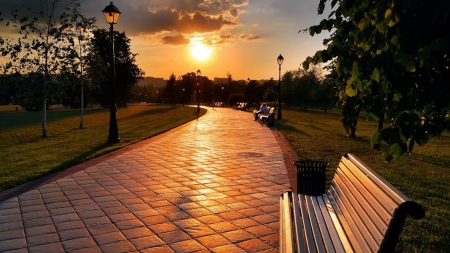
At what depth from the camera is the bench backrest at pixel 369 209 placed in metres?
2.05

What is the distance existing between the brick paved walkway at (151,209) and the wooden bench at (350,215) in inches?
26.0

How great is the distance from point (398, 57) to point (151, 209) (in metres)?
4.39

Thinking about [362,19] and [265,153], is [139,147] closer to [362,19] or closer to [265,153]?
[265,153]

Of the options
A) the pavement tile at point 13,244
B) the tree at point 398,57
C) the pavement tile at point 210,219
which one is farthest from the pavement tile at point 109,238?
the tree at point 398,57

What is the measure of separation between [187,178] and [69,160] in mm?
4522

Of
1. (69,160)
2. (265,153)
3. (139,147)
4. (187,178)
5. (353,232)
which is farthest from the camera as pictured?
(139,147)

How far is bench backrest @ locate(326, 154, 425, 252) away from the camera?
6.74 feet

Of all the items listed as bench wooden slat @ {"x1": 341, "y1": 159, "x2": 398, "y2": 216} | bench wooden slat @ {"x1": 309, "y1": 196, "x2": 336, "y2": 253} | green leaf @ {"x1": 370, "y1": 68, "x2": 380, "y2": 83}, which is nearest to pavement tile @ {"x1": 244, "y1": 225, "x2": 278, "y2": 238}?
bench wooden slat @ {"x1": 309, "y1": 196, "x2": 336, "y2": 253}

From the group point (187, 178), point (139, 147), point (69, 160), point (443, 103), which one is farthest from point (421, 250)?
point (139, 147)

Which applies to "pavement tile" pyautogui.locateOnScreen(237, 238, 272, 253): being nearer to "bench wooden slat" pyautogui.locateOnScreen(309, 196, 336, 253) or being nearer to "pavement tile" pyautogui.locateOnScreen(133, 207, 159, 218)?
"bench wooden slat" pyautogui.locateOnScreen(309, 196, 336, 253)

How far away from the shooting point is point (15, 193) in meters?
6.61

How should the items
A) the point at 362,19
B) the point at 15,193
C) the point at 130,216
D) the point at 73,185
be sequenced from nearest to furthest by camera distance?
the point at 362,19, the point at 130,216, the point at 15,193, the point at 73,185

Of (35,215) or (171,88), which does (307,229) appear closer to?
(35,215)

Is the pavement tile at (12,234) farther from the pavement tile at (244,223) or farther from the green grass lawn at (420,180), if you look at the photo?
the green grass lawn at (420,180)
